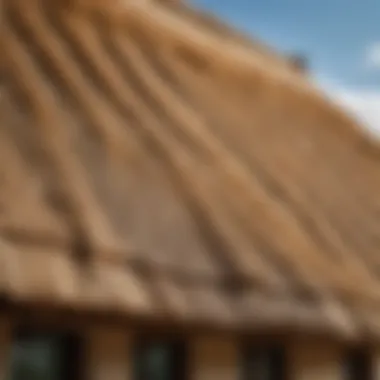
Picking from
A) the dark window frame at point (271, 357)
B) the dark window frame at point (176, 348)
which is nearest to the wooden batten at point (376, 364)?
the dark window frame at point (271, 357)

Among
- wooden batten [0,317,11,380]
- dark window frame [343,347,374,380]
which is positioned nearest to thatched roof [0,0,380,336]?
wooden batten [0,317,11,380]

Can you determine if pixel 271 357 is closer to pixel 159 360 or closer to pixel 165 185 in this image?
pixel 159 360

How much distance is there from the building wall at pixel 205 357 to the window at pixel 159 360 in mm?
37

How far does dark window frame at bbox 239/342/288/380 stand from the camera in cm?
342

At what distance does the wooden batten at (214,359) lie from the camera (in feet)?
10.3

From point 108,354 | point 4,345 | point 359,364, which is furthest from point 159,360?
point 359,364

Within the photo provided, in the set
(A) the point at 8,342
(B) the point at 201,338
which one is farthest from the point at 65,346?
(B) the point at 201,338

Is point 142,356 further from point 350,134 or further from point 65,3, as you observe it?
point 350,134

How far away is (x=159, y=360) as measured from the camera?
3.10 meters

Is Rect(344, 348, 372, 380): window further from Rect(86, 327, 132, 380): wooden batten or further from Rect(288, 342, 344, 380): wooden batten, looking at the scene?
Rect(86, 327, 132, 380): wooden batten

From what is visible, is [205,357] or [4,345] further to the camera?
[205,357]

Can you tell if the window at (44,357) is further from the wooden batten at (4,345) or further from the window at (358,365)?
the window at (358,365)

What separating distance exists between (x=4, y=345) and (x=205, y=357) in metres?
0.82

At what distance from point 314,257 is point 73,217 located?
1.10 m
